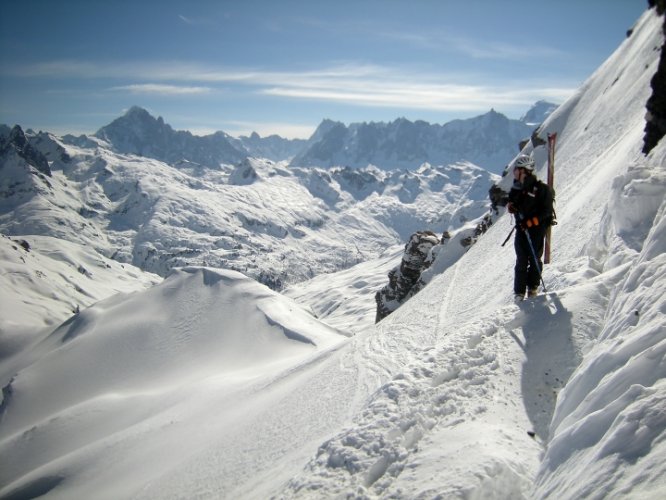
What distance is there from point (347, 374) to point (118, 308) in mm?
54631

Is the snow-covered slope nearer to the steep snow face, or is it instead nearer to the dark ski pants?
the steep snow face

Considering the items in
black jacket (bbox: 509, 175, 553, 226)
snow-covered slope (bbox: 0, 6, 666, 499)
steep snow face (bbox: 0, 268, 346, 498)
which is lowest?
steep snow face (bbox: 0, 268, 346, 498)

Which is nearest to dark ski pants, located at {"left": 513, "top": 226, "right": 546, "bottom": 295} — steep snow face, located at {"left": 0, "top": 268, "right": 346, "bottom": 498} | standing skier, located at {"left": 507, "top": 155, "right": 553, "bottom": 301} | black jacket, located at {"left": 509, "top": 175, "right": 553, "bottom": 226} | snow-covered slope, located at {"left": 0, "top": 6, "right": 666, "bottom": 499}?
standing skier, located at {"left": 507, "top": 155, "right": 553, "bottom": 301}

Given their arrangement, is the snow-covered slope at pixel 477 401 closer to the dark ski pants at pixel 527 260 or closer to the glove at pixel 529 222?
the dark ski pants at pixel 527 260

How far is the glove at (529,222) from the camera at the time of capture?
976 cm

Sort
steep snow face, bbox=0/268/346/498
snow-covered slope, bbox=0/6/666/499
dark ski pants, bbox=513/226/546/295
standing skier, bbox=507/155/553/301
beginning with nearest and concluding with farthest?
snow-covered slope, bbox=0/6/666/499, standing skier, bbox=507/155/553/301, dark ski pants, bbox=513/226/546/295, steep snow face, bbox=0/268/346/498

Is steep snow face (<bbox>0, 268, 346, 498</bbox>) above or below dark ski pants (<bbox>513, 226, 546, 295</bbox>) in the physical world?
below

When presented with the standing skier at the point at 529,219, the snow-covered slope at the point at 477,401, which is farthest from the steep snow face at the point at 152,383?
the standing skier at the point at 529,219

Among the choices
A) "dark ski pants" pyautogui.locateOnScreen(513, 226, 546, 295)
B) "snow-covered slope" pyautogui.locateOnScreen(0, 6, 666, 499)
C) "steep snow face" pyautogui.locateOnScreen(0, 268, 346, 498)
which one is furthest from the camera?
"steep snow face" pyautogui.locateOnScreen(0, 268, 346, 498)

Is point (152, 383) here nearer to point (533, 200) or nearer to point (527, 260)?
point (527, 260)

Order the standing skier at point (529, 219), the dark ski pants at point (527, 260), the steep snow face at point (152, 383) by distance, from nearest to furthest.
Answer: the standing skier at point (529, 219)
the dark ski pants at point (527, 260)
the steep snow face at point (152, 383)

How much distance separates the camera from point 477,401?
24.3ft

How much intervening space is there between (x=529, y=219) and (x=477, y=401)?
4.67 meters

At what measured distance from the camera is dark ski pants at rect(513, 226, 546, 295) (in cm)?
987
